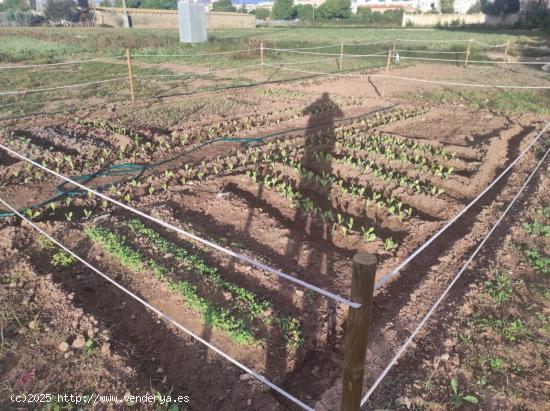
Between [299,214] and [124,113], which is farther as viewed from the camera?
[124,113]

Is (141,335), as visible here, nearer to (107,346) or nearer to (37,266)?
(107,346)

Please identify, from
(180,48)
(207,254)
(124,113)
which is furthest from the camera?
(180,48)

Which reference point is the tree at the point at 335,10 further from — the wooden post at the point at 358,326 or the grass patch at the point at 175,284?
the wooden post at the point at 358,326

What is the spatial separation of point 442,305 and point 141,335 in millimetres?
3264

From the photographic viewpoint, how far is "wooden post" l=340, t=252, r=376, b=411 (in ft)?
6.65

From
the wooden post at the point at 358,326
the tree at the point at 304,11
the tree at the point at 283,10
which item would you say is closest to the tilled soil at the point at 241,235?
the wooden post at the point at 358,326

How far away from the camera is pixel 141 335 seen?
4.13 meters

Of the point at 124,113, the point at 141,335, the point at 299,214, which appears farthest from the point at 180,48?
the point at 141,335

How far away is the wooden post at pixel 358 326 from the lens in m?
2.03

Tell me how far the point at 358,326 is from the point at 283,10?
113461mm

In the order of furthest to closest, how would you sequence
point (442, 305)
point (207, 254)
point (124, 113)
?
1. point (124, 113)
2. point (207, 254)
3. point (442, 305)

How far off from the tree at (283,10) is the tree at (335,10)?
11.0 meters

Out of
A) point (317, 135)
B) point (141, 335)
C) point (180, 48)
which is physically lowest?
point (141, 335)

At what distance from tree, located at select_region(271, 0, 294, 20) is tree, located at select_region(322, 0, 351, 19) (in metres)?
11.0
